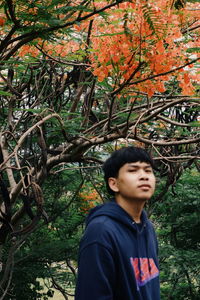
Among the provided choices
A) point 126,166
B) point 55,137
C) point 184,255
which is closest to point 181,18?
point 126,166

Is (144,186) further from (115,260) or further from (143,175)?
(115,260)

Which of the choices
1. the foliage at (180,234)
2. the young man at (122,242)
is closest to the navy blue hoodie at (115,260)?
the young man at (122,242)

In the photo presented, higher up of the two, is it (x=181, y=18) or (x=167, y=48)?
(x=181, y=18)

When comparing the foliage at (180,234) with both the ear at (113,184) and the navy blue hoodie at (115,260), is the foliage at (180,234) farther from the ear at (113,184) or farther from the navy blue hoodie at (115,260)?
the navy blue hoodie at (115,260)

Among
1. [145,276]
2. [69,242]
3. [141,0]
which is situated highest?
[141,0]

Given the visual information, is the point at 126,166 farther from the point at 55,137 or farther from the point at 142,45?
the point at 55,137

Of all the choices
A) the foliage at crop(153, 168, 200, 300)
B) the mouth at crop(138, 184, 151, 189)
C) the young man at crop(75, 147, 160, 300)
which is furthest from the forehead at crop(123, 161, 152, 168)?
the foliage at crop(153, 168, 200, 300)

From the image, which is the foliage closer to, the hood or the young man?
the young man

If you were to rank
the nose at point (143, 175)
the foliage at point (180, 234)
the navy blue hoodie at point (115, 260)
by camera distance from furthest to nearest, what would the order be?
the foliage at point (180, 234) < the nose at point (143, 175) < the navy blue hoodie at point (115, 260)

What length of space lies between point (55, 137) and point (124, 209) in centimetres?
291

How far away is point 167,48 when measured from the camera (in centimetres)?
305

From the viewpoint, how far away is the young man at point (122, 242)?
1.73 meters

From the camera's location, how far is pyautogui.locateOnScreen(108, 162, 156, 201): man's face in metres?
1.99

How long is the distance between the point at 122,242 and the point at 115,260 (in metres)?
0.08
